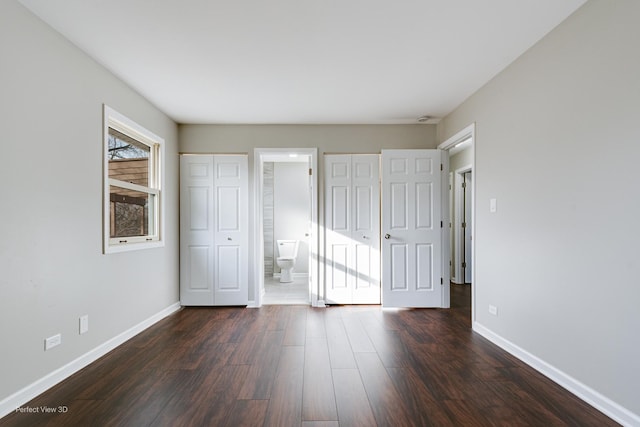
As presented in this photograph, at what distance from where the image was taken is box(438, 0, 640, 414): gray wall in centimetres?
187

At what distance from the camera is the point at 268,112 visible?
4.12m

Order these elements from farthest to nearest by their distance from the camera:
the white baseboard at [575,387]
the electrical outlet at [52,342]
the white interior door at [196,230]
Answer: the white interior door at [196,230]
the electrical outlet at [52,342]
the white baseboard at [575,387]

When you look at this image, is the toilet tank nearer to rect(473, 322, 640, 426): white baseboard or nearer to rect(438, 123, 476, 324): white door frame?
rect(438, 123, 476, 324): white door frame

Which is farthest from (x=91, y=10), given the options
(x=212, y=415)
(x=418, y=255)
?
(x=418, y=255)

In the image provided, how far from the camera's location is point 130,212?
346 centimetres

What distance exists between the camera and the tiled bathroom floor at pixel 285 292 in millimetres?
4809

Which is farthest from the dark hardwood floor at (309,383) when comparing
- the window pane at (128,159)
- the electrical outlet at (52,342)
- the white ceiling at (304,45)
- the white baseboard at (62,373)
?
the white ceiling at (304,45)

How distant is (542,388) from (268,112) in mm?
3675

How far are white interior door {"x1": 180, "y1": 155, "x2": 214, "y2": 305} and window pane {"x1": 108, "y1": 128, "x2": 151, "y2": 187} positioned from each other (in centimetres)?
70

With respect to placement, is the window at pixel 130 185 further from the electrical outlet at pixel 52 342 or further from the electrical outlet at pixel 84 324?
the electrical outlet at pixel 52 342

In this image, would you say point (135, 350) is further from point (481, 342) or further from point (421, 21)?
point (421, 21)

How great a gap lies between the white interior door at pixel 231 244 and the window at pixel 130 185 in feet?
2.54

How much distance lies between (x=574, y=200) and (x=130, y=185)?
3761 mm

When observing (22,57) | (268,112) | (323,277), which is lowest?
(323,277)
